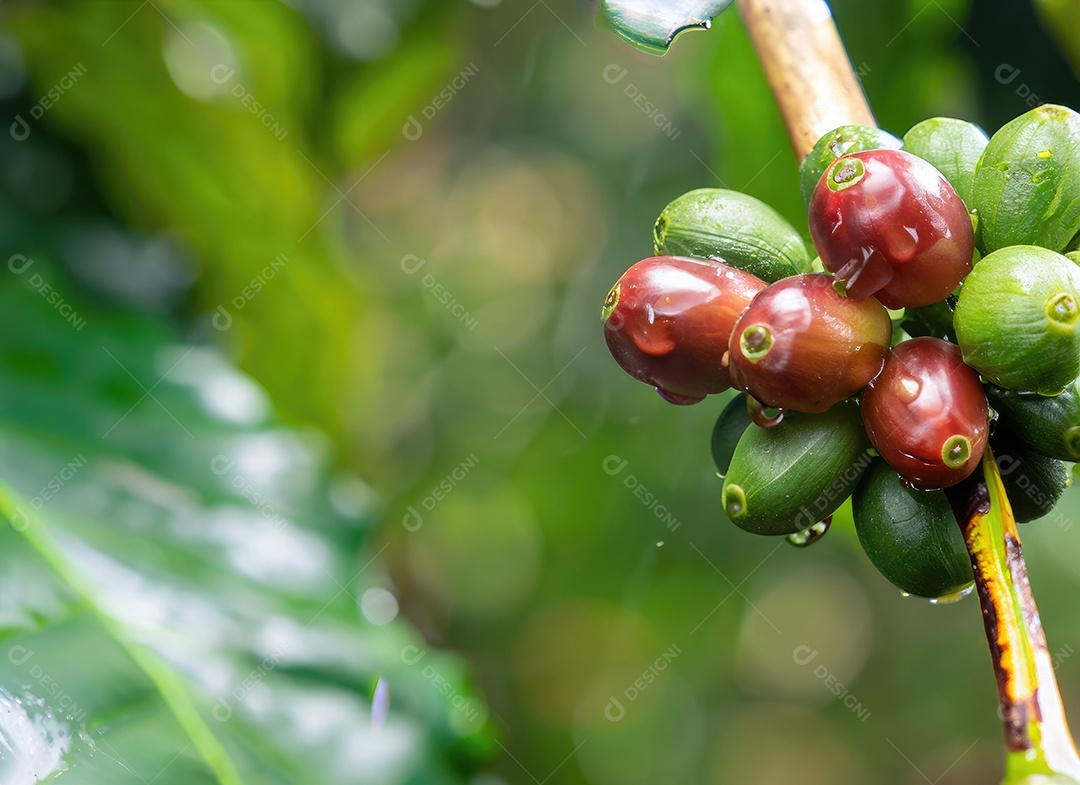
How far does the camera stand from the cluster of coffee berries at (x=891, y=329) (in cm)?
86

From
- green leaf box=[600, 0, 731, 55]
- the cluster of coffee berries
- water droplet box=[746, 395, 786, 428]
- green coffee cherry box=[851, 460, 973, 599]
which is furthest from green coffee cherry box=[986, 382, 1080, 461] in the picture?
green leaf box=[600, 0, 731, 55]

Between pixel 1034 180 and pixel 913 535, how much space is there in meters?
0.38

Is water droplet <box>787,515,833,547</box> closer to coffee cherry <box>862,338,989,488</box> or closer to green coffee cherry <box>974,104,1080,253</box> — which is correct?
coffee cherry <box>862,338,989,488</box>

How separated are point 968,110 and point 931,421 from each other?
1.59 m

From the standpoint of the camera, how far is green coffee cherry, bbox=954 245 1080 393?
83 centimetres

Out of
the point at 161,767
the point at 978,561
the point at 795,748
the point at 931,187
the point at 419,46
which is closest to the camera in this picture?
the point at 978,561

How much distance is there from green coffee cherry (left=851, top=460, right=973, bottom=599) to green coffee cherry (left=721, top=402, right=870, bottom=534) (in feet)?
0.13

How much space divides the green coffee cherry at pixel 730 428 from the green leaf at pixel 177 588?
721mm

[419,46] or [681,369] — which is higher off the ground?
[419,46]

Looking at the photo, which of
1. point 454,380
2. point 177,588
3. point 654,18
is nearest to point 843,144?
point 654,18

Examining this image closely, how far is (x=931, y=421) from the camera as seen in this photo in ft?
2.74

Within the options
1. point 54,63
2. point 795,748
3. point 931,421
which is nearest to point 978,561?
point 931,421

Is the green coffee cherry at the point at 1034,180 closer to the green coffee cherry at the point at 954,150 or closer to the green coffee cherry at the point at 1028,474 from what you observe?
the green coffee cherry at the point at 954,150

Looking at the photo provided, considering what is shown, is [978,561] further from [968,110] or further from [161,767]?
[968,110]
